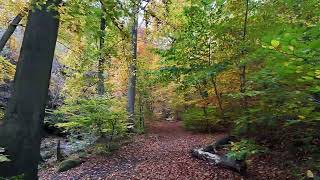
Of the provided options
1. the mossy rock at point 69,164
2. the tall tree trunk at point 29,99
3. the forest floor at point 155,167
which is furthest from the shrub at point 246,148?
the mossy rock at point 69,164

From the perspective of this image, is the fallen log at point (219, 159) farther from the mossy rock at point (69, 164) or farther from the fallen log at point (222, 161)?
the mossy rock at point (69, 164)

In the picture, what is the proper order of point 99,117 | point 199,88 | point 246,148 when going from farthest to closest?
point 199,88 < point 99,117 < point 246,148

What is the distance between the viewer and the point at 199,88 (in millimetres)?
13086

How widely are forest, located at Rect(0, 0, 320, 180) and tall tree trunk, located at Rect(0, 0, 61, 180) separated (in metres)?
0.02

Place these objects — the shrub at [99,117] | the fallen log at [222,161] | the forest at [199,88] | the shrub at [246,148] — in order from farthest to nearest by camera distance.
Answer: the shrub at [99,117] < the fallen log at [222,161] < the shrub at [246,148] < the forest at [199,88]

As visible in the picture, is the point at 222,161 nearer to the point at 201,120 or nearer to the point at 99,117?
the point at 99,117

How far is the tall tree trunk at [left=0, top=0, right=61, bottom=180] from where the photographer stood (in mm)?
5305

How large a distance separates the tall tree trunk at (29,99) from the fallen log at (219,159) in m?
4.09

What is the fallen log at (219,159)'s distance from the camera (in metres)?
6.90

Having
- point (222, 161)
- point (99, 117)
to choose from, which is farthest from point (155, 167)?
point (99, 117)

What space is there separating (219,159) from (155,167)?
1.72 metres

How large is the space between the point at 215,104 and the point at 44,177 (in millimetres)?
6721

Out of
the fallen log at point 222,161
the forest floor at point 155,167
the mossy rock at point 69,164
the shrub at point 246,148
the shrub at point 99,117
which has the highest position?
the shrub at point 99,117

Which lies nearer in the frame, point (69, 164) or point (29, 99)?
point (29, 99)
